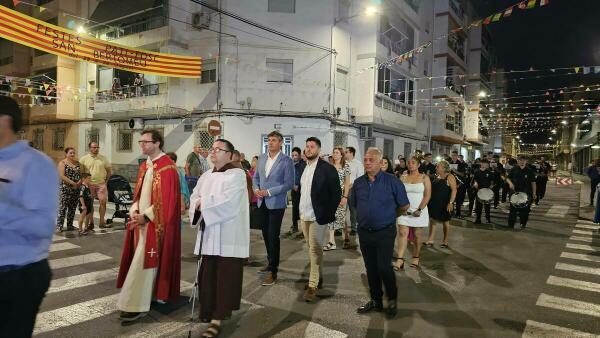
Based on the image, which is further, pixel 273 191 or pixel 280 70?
pixel 280 70

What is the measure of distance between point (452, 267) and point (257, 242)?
4031 millimetres

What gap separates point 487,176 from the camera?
12000mm

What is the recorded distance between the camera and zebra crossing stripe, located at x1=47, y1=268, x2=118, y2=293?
572 centimetres

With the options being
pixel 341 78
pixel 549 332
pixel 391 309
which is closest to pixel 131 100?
pixel 341 78

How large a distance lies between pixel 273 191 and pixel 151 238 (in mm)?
1990

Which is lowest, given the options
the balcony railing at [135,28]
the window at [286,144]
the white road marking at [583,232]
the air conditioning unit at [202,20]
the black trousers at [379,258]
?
the white road marking at [583,232]

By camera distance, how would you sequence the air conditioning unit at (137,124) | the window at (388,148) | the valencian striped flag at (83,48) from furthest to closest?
the window at (388,148) → the air conditioning unit at (137,124) → the valencian striped flag at (83,48)

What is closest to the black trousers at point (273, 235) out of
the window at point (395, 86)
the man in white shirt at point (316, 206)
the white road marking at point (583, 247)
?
the man in white shirt at point (316, 206)

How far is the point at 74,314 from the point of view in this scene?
15.6ft

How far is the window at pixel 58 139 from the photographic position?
27703 mm

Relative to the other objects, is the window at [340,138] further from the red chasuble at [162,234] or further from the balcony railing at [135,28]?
the red chasuble at [162,234]

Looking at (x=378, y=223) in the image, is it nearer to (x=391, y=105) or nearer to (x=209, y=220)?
(x=209, y=220)

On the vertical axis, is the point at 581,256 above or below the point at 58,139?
below

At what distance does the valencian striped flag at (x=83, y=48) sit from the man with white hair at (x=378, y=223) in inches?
417
